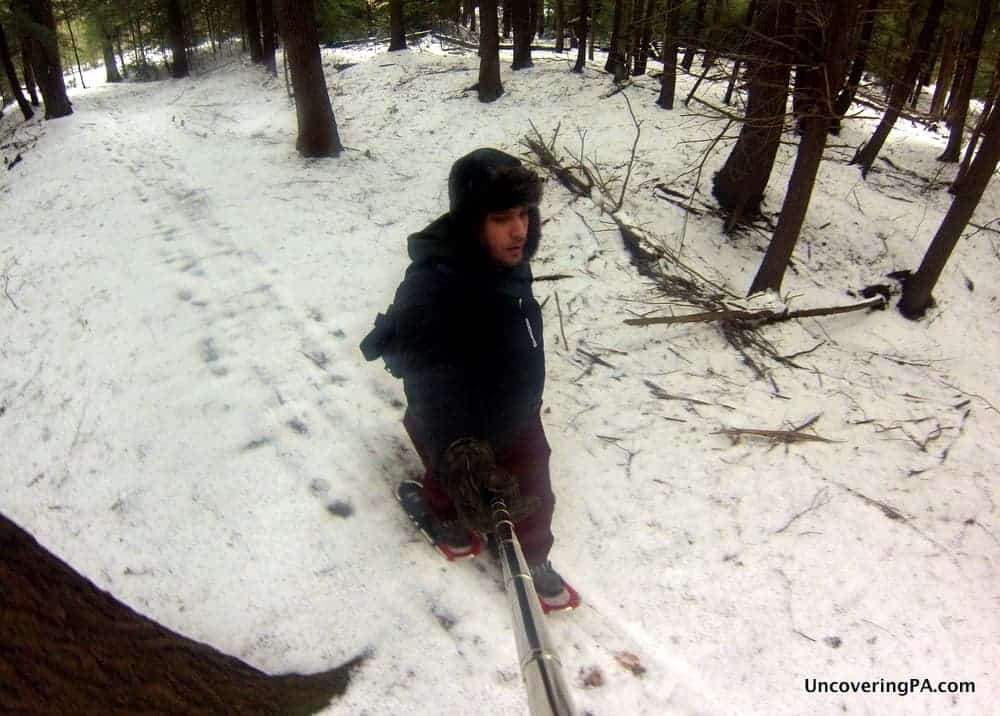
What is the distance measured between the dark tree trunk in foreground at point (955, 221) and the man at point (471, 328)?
7.11m

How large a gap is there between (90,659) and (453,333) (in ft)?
5.21

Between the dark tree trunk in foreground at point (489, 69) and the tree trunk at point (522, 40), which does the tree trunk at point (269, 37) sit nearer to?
the tree trunk at point (522, 40)

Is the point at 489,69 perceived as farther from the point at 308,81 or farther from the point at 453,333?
the point at 453,333

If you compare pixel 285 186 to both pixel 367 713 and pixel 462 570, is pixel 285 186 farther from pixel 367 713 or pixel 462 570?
pixel 367 713

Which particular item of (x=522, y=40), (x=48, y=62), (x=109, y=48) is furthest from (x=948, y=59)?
(x=109, y=48)

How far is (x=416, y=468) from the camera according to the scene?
3.53 metres

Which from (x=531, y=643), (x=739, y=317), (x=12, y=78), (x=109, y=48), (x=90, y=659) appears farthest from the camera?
(x=109, y=48)

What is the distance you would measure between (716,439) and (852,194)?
29.0ft

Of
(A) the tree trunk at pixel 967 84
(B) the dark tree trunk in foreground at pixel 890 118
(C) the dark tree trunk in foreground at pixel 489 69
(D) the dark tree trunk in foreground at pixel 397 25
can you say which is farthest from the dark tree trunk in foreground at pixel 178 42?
(A) the tree trunk at pixel 967 84

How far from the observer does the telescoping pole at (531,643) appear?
1283mm

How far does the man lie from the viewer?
87.1 inches

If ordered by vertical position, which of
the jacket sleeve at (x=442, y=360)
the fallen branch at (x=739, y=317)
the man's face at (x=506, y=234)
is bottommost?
the fallen branch at (x=739, y=317)

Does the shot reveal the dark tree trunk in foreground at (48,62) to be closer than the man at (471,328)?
No

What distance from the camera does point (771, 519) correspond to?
11.6ft
